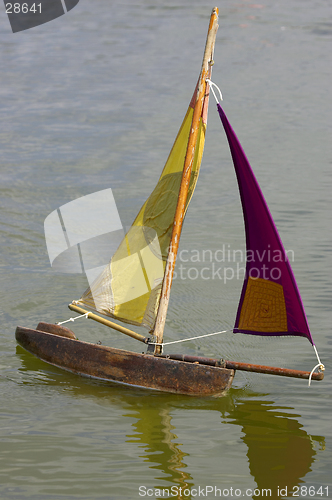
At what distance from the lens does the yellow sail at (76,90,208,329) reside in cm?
1023

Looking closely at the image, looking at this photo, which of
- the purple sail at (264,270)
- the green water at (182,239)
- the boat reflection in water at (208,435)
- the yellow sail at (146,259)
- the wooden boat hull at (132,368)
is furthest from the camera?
the yellow sail at (146,259)

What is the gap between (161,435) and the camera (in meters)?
9.01

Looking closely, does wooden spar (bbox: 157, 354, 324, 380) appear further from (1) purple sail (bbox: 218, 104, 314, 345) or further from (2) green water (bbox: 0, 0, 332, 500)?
(2) green water (bbox: 0, 0, 332, 500)

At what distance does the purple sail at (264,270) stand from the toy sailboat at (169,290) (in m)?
0.01

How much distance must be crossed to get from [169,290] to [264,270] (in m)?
1.71

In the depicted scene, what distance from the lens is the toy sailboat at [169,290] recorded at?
29.7ft

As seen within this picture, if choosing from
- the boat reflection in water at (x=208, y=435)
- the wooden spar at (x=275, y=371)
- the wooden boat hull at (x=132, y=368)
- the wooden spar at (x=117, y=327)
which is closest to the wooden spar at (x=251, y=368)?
the wooden spar at (x=275, y=371)

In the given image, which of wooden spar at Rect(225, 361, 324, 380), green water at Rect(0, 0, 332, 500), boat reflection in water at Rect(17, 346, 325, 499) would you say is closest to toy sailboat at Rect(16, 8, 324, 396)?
wooden spar at Rect(225, 361, 324, 380)

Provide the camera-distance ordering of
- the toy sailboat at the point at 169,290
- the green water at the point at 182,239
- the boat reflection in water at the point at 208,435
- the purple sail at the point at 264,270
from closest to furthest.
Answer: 1. the boat reflection in water at the point at 208,435
2. the green water at the point at 182,239
3. the purple sail at the point at 264,270
4. the toy sailboat at the point at 169,290

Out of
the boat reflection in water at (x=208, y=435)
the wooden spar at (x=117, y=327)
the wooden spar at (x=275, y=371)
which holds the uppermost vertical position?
the wooden spar at (x=117, y=327)

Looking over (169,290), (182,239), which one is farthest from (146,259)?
(182,239)

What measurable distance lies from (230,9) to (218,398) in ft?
144

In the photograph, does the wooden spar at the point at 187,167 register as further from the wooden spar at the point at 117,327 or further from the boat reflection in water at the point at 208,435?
the boat reflection in water at the point at 208,435

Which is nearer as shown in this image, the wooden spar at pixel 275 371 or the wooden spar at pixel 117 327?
the wooden spar at pixel 275 371
